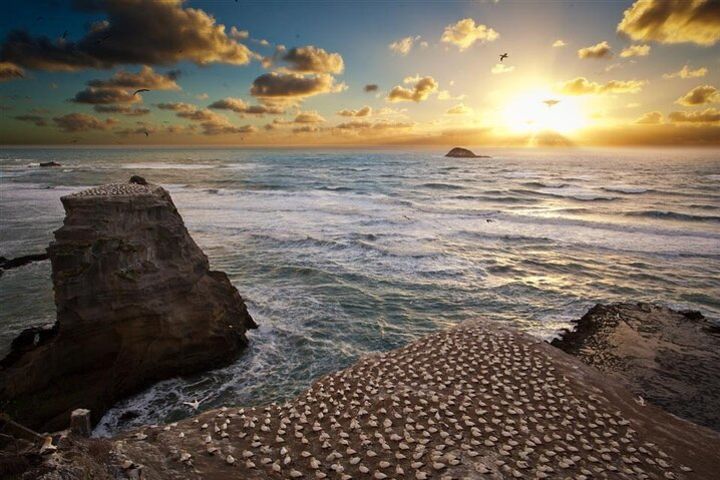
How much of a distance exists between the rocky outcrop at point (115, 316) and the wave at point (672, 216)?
43170 millimetres

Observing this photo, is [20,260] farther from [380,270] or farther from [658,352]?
[658,352]

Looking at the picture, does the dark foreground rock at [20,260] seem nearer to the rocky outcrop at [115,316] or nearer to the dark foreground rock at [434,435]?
the rocky outcrop at [115,316]

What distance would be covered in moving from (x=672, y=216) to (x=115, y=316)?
1877 inches

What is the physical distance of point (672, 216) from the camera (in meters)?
39.2

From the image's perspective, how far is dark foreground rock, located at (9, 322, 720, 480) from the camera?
6.58 meters

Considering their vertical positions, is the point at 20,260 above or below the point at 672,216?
below

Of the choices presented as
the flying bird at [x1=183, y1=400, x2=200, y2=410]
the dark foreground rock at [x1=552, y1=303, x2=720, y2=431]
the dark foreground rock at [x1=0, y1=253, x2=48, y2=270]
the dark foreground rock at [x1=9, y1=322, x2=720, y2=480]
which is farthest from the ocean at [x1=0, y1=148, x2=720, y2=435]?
the dark foreground rock at [x1=9, y1=322, x2=720, y2=480]

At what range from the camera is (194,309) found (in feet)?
41.8

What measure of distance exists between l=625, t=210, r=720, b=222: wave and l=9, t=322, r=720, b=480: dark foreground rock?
37.2 metres


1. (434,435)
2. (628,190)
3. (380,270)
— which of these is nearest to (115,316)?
(434,435)

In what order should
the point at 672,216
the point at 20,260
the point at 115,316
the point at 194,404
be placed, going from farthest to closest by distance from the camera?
1. the point at 672,216
2. the point at 20,260
3. the point at 115,316
4. the point at 194,404

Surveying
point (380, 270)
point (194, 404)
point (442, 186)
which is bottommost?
point (194, 404)

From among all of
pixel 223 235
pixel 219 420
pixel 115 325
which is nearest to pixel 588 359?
pixel 219 420

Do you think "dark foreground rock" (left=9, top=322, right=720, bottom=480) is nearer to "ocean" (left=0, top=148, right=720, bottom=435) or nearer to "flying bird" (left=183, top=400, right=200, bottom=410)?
"flying bird" (left=183, top=400, right=200, bottom=410)
